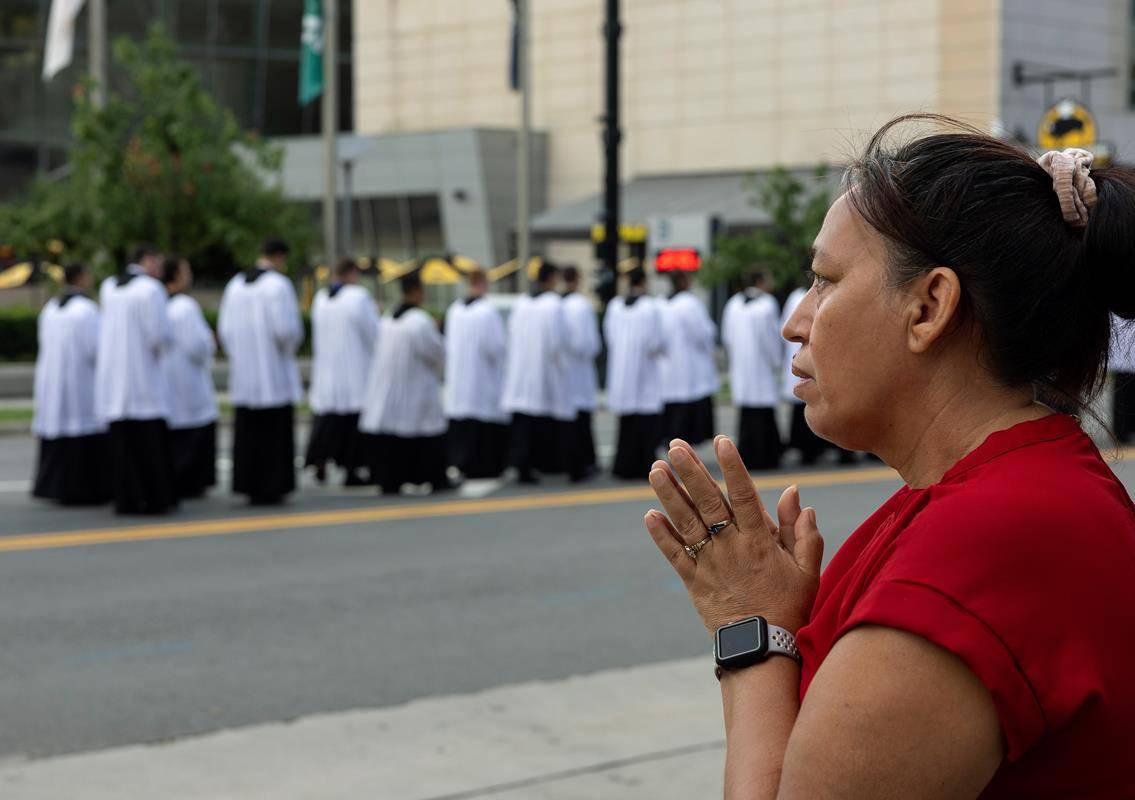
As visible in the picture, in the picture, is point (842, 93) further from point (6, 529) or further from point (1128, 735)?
point (1128, 735)

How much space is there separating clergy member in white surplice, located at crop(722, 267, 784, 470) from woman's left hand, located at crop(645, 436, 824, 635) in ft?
47.1

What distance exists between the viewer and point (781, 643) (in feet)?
5.93

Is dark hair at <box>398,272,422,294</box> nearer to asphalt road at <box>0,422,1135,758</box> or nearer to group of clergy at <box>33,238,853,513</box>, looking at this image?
group of clergy at <box>33,238,853,513</box>

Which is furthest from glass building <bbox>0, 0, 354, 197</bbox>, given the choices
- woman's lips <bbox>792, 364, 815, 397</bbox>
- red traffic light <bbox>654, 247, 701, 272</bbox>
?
woman's lips <bbox>792, 364, 815, 397</bbox>

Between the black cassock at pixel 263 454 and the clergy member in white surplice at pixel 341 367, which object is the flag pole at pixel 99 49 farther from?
the black cassock at pixel 263 454

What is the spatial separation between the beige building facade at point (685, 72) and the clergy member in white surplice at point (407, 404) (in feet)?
83.4

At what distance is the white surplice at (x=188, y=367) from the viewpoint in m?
13.4

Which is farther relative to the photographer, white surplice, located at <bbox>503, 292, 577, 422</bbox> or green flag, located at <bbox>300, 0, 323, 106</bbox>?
green flag, located at <bbox>300, 0, 323, 106</bbox>

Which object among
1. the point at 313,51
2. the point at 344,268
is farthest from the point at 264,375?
the point at 313,51

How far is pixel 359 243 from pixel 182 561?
4318 cm

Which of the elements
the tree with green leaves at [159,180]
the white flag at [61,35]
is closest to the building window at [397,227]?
the tree with green leaves at [159,180]

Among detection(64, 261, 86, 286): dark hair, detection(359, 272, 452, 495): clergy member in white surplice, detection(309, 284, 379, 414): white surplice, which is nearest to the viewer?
detection(64, 261, 86, 286): dark hair

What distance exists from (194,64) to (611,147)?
122 feet

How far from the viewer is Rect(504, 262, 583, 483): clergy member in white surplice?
49.9ft
